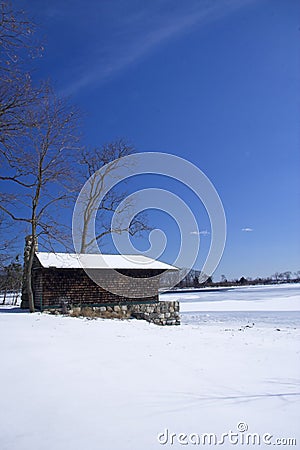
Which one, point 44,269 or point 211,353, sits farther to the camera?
point 44,269

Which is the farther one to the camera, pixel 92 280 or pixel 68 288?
pixel 92 280

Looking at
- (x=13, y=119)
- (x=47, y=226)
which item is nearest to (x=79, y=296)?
(x=47, y=226)

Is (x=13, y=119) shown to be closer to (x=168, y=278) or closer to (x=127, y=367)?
(x=127, y=367)

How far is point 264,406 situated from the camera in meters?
4.13

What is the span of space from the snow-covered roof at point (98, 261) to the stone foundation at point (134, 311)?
1.84 meters

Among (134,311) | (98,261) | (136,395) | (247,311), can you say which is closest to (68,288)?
(98,261)

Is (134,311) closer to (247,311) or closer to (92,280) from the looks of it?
(92,280)

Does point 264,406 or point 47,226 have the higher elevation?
point 47,226

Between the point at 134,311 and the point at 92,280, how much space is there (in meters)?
2.65

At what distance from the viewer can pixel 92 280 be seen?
1706 centimetres

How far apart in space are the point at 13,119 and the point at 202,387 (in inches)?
239

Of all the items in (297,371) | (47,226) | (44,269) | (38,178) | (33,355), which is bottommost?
(297,371)

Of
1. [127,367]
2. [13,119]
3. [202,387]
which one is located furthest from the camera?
[13,119]

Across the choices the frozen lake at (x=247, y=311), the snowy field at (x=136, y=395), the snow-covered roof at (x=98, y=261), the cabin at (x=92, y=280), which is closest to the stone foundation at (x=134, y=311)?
the cabin at (x=92, y=280)
